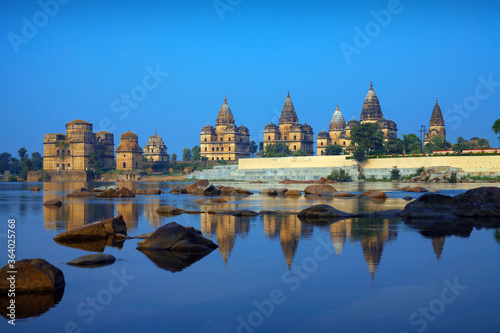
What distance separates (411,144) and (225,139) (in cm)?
5253

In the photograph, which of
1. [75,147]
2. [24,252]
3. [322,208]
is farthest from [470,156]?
[75,147]

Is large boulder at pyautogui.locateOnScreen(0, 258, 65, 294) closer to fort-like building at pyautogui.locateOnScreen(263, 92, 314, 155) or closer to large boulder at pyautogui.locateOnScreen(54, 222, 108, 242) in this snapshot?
large boulder at pyautogui.locateOnScreen(54, 222, 108, 242)

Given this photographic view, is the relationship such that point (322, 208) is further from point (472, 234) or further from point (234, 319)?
point (234, 319)

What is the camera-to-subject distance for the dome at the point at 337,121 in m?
133

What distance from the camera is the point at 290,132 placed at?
422 feet

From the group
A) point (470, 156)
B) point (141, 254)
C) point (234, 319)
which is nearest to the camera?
point (234, 319)

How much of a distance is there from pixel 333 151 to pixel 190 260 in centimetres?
10001

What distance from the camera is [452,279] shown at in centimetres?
997

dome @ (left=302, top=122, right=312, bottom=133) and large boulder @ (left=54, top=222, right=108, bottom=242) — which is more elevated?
dome @ (left=302, top=122, right=312, bottom=133)

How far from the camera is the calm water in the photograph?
7.70m

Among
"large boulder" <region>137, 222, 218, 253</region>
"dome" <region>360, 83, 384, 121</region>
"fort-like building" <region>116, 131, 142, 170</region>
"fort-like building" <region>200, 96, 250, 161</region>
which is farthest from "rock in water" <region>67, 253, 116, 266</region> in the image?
"fort-like building" <region>200, 96, 250, 161</region>

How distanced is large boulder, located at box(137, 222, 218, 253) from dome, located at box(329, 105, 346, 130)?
121518 mm

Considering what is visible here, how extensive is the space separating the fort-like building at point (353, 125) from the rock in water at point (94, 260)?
9309 cm

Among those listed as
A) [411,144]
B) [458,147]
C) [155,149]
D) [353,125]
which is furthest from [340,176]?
[155,149]
